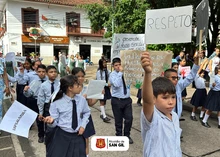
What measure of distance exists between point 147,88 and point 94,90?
1649 millimetres

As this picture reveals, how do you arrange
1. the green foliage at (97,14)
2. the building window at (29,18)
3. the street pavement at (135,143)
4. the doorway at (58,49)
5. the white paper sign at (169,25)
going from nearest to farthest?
the white paper sign at (169,25) → the street pavement at (135,143) → the green foliage at (97,14) → the building window at (29,18) → the doorway at (58,49)

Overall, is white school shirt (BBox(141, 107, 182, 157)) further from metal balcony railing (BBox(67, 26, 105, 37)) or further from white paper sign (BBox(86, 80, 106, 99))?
metal balcony railing (BBox(67, 26, 105, 37))

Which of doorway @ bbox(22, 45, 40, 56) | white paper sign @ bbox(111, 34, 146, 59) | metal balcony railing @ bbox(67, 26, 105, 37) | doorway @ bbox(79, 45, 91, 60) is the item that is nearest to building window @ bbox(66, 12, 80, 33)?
metal balcony railing @ bbox(67, 26, 105, 37)

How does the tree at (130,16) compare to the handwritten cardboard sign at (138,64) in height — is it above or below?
above

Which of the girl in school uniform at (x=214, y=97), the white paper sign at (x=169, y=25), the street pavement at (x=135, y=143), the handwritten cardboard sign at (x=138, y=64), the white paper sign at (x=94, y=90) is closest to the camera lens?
the white paper sign at (x=94, y=90)

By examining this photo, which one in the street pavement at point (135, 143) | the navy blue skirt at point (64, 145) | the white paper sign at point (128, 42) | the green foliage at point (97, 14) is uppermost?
the green foliage at point (97, 14)

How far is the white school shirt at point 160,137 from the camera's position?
1.65 metres

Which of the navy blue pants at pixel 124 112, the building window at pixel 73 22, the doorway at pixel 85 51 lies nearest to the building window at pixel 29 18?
the building window at pixel 73 22

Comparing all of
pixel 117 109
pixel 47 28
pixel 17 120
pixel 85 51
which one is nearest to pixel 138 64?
pixel 117 109

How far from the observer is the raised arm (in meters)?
1.45

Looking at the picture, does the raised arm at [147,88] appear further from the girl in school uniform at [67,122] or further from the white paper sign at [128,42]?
the white paper sign at [128,42]

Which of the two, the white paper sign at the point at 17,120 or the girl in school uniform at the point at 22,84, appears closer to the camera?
the white paper sign at the point at 17,120

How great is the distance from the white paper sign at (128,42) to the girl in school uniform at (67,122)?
2139mm

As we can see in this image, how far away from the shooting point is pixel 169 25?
3318mm
